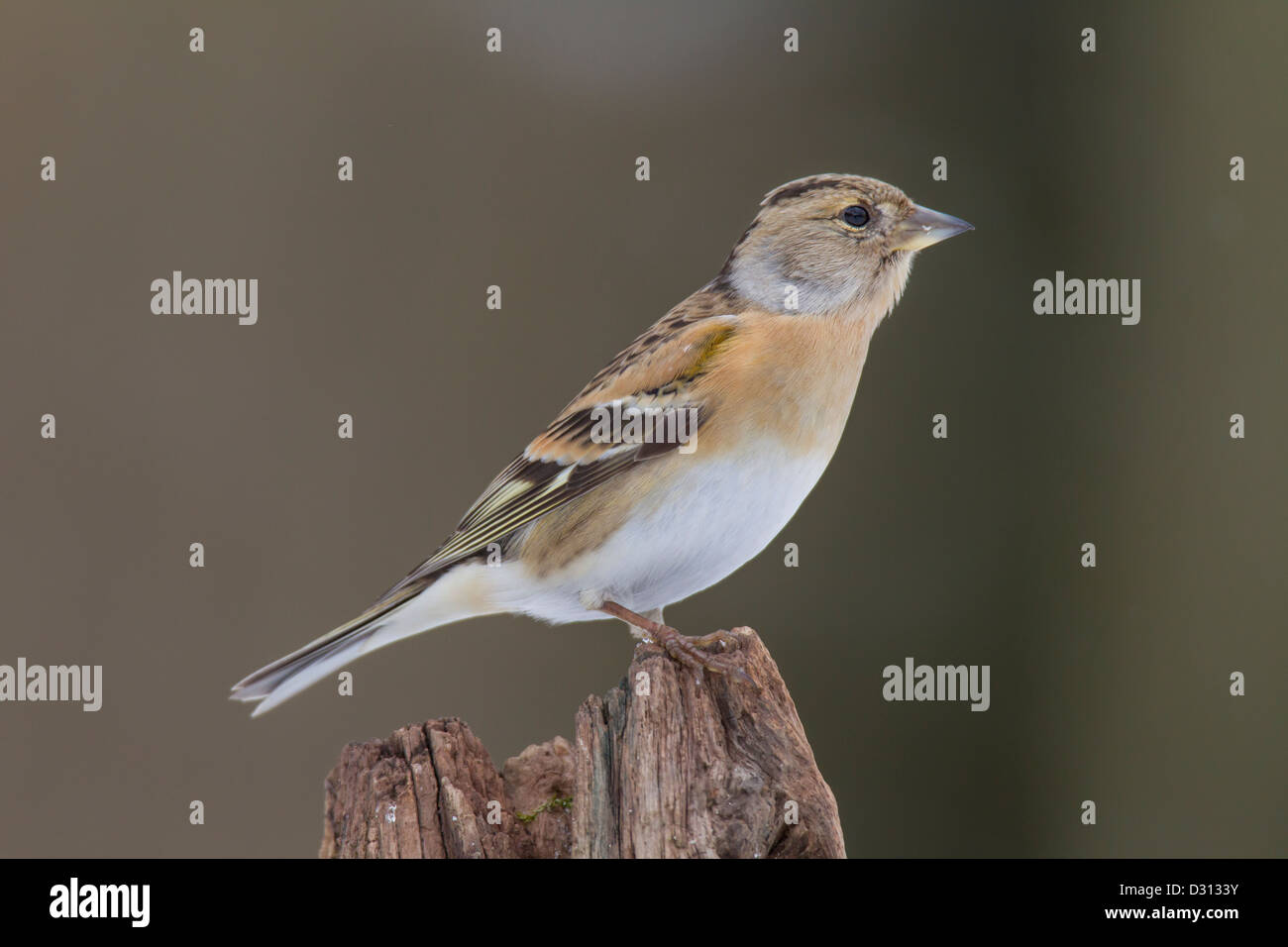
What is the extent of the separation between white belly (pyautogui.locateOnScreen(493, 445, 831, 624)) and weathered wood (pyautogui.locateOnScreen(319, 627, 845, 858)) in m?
0.33

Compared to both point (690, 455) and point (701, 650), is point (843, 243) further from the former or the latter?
point (701, 650)

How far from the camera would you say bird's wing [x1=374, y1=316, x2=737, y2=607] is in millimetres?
4191

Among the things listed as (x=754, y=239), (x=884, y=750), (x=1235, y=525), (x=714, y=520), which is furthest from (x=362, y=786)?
(x=1235, y=525)

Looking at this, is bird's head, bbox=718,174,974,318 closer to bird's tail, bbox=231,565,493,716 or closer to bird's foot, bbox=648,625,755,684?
bird's foot, bbox=648,625,755,684

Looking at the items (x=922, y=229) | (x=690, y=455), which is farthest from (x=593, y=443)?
(x=922, y=229)

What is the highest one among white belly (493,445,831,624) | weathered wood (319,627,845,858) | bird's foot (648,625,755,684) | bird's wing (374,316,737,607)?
bird's wing (374,316,737,607)

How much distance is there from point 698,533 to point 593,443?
20.6 inches

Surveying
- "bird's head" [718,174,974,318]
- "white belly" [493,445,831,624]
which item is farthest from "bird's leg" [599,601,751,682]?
"bird's head" [718,174,974,318]

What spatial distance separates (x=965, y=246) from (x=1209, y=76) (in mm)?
1463

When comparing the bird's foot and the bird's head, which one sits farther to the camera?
the bird's head

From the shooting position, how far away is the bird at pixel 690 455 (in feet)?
13.2

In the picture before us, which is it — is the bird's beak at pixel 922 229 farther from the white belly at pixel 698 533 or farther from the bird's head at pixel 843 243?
the white belly at pixel 698 533

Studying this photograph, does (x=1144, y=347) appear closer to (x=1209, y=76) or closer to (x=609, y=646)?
(x=1209, y=76)

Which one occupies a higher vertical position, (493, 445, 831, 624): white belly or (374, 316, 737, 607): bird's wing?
(374, 316, 737, 607): bird's wing
